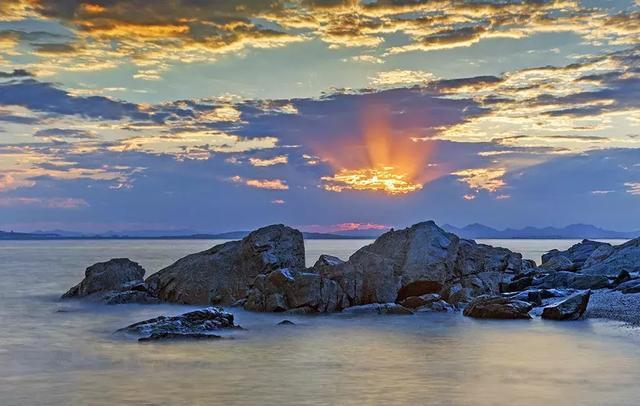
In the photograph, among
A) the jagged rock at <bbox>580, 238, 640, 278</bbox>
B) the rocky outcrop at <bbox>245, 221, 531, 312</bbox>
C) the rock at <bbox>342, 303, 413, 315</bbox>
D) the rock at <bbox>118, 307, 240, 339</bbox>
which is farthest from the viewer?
the jagged rock at <bbox>580, 238, 640, 278</bbox>

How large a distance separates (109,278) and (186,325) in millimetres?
23200

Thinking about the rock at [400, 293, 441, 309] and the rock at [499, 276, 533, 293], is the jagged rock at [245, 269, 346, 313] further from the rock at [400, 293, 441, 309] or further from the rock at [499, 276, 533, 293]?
the rock at [499, 276, 533, 293]

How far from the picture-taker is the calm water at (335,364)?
830 inches

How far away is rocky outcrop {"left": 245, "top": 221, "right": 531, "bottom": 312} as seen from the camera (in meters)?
42.8

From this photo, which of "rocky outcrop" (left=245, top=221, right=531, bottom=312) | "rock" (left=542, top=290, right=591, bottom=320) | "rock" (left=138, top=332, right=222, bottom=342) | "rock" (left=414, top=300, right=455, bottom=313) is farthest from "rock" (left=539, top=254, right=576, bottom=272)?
"rock" (left=138, top=332, right=222, bottom=342)

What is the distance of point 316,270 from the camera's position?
1860 inches

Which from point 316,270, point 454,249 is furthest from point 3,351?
point 454,249

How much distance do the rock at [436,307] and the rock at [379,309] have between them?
1.07 meters

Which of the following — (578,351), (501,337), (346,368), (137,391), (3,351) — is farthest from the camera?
(501,337)

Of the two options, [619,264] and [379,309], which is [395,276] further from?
[619,264]

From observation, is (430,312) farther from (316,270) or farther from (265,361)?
(265,361)

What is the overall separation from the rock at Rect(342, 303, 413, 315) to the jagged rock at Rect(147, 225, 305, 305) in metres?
8.92

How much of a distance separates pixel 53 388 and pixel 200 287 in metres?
25.9

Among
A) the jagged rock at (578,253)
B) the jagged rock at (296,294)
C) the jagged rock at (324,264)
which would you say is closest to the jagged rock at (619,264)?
the jagged rock at (578,253)
